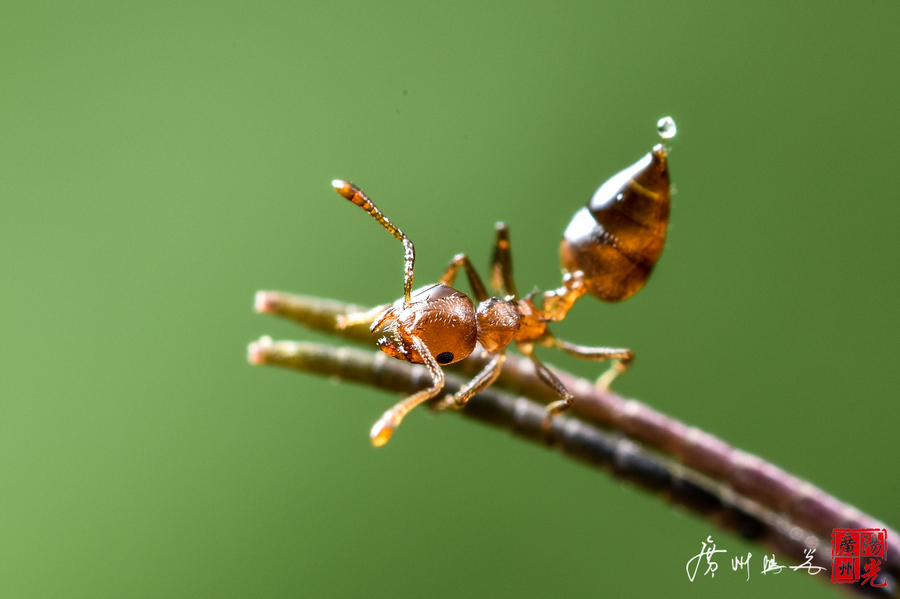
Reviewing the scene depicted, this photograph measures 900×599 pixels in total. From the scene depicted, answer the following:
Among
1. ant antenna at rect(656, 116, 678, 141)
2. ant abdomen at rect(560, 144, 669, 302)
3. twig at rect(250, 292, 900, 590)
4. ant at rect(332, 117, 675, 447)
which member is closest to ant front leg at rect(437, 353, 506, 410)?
ant at rect(332, 117, 675, 447)

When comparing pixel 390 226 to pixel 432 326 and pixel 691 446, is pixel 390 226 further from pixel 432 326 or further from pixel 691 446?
pixel 691 446

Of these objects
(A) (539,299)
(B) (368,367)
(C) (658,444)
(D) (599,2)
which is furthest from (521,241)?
(B) (368,367)

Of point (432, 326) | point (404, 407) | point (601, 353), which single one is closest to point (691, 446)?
point (601, 353)

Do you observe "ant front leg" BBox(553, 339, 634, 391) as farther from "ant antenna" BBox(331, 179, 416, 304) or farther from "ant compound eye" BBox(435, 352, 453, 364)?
"ant antenna" BBox(331, 179, 416, 304)

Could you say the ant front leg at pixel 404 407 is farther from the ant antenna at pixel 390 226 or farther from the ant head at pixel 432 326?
the ant antenna at pixel 390 226

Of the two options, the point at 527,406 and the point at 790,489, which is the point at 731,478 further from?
the point at 527,406

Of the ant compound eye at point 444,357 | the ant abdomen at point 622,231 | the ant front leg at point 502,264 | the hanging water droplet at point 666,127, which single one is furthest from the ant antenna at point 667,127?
the ant compound eye at point 444,357

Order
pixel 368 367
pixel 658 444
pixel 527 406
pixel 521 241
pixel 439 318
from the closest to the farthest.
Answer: pixel 439 318 < pixel 368 367 < pixel 527 406 < pixel 658 444 < pixel 521 241
